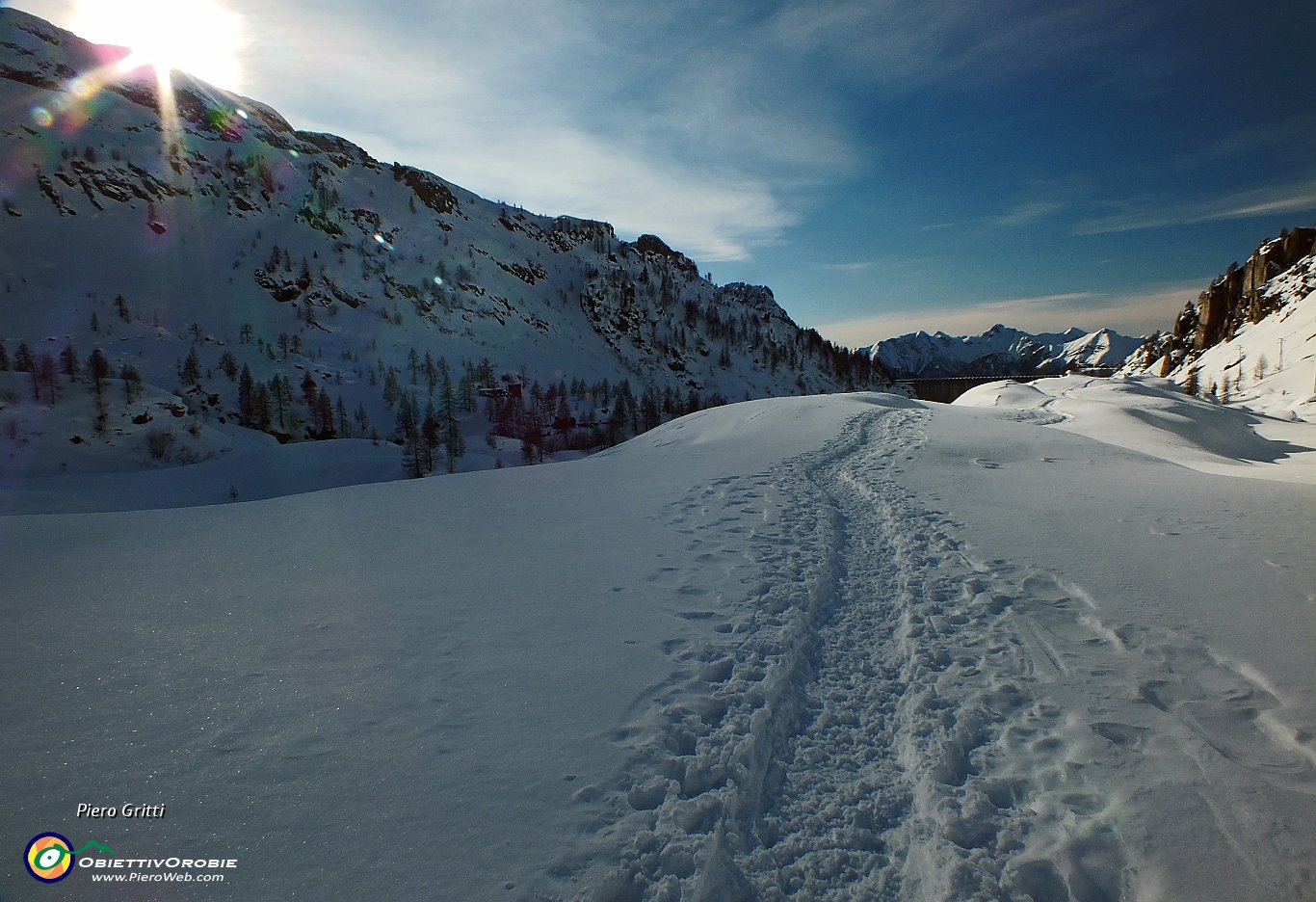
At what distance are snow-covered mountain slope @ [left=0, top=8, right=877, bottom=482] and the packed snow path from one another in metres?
53.5

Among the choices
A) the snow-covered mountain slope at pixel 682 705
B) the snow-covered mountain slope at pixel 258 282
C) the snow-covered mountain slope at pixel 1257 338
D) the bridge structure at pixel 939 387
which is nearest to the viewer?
the snow-covered mountain slope at pixel 682 705

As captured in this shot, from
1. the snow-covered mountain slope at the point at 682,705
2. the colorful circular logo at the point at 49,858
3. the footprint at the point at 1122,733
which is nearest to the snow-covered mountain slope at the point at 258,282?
the snow-covered mountain slope at the point at 682,705

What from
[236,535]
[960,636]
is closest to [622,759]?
[960,636]

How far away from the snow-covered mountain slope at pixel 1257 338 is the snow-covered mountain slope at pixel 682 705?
7588 cm

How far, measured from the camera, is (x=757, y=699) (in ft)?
14.8

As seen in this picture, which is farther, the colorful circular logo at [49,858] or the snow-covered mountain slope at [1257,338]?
the snow-covered mountain slope at [1257,338]

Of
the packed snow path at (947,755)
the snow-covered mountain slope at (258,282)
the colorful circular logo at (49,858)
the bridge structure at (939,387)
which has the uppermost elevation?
the snow-covered mountain slope at (258,282)

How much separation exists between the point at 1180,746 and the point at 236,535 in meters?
11.9

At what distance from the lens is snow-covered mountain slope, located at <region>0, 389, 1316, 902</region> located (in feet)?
9.80

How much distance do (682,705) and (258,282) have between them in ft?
344

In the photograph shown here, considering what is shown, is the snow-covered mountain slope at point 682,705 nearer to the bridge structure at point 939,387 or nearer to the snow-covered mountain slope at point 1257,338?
the snow-covered mountain slope at point 1257,338

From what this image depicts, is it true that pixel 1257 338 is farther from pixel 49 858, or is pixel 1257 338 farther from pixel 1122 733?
pixel 49 858

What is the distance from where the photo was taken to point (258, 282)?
269 feet

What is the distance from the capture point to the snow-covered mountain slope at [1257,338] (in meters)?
68.4
